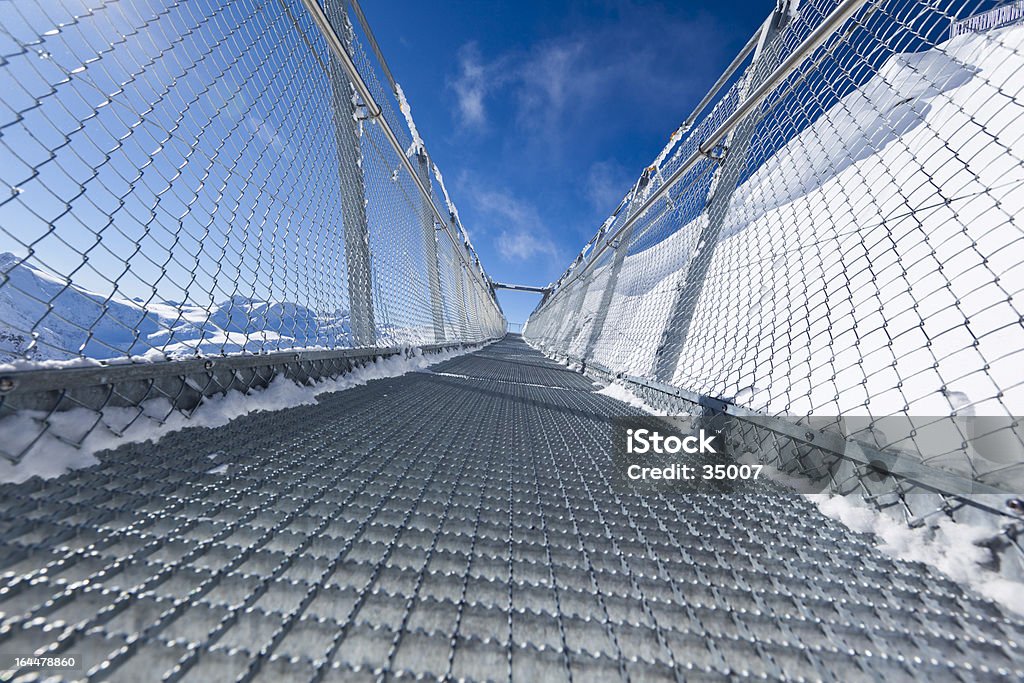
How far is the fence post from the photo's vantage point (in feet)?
9.11

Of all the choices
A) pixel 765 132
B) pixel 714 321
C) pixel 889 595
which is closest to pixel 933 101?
pixel 765 132

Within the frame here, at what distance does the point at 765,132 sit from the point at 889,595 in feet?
9.88

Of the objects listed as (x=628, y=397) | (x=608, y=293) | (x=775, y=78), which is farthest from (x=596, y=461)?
(x=608, y=293)

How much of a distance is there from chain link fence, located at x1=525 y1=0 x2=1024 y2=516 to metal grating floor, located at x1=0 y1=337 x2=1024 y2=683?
55 centimetres

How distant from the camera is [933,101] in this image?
157 cm

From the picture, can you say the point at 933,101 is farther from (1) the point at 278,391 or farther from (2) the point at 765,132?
(1) the point at 278,391

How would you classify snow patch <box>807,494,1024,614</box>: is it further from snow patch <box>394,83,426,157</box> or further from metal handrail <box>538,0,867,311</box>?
snow patch <box>394,83,426,157</box>

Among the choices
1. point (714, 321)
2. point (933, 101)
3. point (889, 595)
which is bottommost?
point (889, 595)

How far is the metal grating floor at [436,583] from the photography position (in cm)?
53

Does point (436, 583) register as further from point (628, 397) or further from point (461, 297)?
point (461, 297)

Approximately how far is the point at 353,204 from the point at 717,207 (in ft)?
10.4

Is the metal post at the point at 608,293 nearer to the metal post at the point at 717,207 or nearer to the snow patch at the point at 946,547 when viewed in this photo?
the metal post at the point at 717,207

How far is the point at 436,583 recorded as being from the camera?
694 millimetres

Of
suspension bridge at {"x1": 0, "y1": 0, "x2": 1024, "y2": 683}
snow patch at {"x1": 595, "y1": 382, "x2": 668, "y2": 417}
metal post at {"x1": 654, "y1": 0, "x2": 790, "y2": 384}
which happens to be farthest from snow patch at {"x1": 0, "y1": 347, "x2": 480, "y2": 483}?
metal post at {"x1": 654, "y1": 0, "x2": 790, "y2": 384}
